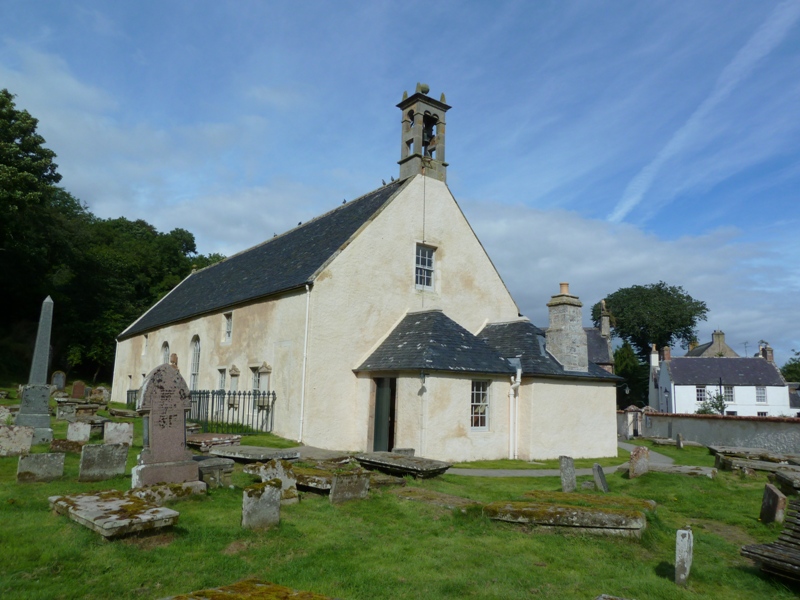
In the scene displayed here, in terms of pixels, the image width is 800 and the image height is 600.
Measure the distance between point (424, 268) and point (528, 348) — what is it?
5.19 meters

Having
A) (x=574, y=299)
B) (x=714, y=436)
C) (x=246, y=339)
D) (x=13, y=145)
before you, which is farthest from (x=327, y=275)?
(x=13, y=145)

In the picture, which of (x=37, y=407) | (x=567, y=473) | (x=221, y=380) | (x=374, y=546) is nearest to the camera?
(x=374, y=546)

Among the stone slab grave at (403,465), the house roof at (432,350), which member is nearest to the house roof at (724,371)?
the house roof at (432,350)

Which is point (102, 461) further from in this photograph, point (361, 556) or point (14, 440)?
point (361, 556)

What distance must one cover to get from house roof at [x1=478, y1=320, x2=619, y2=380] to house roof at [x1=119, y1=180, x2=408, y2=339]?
22.7 ft

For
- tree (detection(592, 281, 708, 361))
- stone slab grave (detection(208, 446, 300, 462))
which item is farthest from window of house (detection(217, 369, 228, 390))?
tree (detection(592, 281, 708, 361))

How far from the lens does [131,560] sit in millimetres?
6293

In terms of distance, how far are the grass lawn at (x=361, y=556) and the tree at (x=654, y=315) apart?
78.1 m

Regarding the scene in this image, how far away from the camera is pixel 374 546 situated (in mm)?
7562

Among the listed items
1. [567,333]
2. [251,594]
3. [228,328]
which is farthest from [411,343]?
[251,594]

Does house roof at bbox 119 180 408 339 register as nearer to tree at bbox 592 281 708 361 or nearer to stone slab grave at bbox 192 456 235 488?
stone slab grave at bbox 192 456 235 488

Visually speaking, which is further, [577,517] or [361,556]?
[577,517]

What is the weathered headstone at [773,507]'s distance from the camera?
32.3 ft

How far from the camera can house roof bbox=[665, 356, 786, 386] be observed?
5069cm
